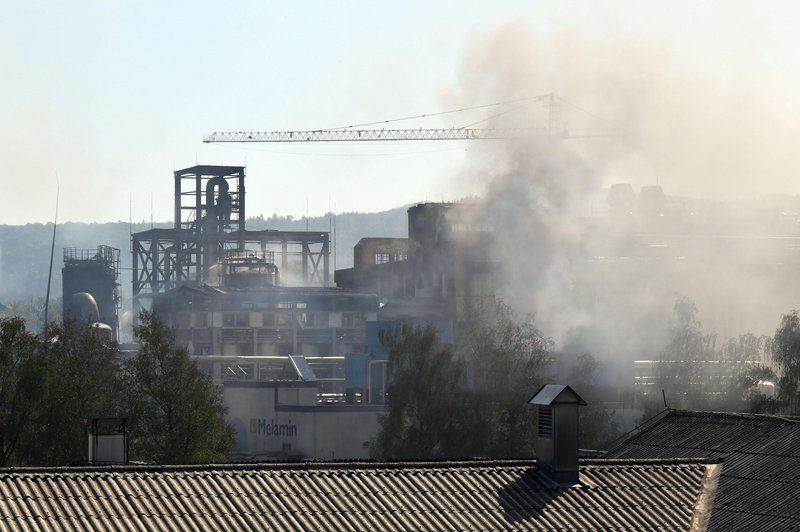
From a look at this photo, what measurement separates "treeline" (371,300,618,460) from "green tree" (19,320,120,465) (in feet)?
38.2

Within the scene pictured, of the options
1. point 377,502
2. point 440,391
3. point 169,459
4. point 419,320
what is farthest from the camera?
point 419,320

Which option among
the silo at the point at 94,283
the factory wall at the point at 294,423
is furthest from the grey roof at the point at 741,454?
the silo at the point at 94,283

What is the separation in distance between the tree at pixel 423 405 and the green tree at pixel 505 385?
0.98m

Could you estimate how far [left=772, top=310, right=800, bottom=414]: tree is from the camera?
65.4 m

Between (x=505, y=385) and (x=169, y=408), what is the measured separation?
17.5 metres

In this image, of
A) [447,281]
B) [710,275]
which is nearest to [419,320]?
[447,281]

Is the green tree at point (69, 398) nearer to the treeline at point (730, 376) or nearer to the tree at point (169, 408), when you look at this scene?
the tree at point (169, 408)

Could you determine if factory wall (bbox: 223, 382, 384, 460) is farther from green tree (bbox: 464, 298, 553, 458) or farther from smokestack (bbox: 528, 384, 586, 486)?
smokestack (bbox: 528, 384, 586, 486)

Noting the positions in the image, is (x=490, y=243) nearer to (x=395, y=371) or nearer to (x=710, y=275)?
(x=710, y=275)

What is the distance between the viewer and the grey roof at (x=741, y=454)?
2386 cm

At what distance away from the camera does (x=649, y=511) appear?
2047 centimetres

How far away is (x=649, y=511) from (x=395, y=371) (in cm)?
4481

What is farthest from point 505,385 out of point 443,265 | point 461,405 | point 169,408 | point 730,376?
point 443,265

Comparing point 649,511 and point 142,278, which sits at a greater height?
point 142,278
